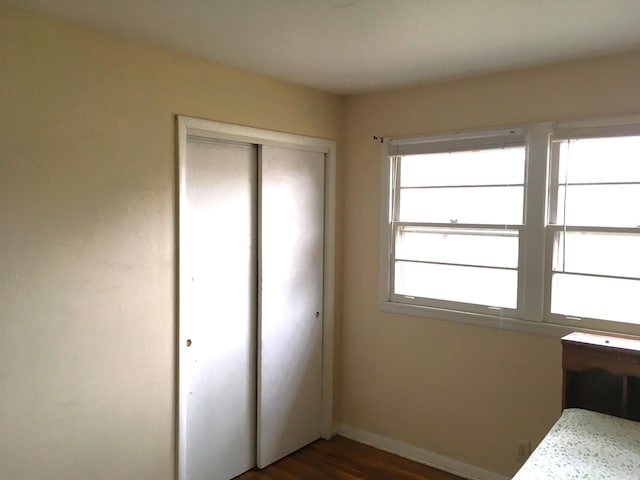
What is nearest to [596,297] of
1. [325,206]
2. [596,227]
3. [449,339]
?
[596,227]

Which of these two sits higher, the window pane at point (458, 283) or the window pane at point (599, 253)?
the window pane at point (599, 253)

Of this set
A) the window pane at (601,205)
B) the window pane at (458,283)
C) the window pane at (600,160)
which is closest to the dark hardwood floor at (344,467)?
the window pane at (458,283)

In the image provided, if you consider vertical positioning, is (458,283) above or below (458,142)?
below

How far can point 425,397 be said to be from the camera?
3344mm

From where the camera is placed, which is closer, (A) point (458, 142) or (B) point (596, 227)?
(B) point (596, 227)

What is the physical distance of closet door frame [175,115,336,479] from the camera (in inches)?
105

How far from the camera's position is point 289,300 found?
11.1 ft

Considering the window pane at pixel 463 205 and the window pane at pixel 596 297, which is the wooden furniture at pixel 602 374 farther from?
the window pane at pixel 463 205

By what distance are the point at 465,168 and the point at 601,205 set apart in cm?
79

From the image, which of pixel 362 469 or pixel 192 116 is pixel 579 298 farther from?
pixel 192 116

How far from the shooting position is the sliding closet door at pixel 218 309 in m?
2.79

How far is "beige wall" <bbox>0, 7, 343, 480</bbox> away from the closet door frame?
0.16ft

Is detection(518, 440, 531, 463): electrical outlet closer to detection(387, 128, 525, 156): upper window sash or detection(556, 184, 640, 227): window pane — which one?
detection(556, 184, 640, 227): window pane

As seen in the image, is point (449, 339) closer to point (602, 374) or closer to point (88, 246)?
point (602, 374)
